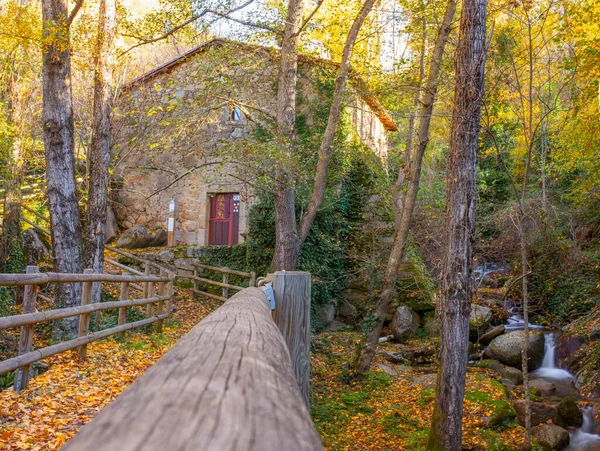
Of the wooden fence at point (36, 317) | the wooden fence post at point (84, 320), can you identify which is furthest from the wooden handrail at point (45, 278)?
the wooden fence post at point (84, 320)

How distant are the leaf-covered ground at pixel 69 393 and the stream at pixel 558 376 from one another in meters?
6.74

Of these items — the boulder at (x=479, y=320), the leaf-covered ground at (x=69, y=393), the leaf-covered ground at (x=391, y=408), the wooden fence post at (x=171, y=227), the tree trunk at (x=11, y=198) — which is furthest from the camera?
the wooden fence post at (x=171, y=227)

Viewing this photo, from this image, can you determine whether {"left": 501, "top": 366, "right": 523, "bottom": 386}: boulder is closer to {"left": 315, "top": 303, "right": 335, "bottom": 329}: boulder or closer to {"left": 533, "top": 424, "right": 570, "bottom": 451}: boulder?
{"left": 533, "top": 424, "right": 570, "bottom": 451}: boulder

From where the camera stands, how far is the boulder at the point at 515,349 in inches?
490

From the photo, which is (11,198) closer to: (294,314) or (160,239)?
(160,239)

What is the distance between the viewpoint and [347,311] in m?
16.6

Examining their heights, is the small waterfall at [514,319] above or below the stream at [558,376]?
above

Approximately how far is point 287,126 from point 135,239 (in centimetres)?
806

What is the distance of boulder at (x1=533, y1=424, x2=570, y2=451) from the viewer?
8156 millimetres

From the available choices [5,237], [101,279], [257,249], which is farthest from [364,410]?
[5,237]

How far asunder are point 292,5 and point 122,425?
12.6m

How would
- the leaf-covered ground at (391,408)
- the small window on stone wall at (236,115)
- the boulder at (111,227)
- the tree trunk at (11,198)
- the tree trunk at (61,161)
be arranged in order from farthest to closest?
the boulder at (111,227), the small window on stone wall at (236,115), the tree trunk at (11,198), the tree trunk at (61,161), the leaf-covered ground at (391,408)

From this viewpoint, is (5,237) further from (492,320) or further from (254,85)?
(492,320)

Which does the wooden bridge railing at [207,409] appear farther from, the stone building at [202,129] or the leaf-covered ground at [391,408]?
the stone building at [202,129]
